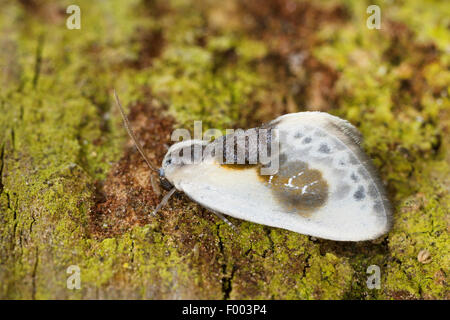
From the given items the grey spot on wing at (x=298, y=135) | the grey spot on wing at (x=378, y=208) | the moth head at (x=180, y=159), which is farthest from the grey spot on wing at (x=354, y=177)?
the moth head at (x=180, y=159)

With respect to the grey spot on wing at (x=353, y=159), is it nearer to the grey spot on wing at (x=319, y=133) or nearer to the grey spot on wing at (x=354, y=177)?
the grey spot on wing at (x=354, y=177)

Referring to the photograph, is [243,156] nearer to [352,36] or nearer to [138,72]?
[138,72]

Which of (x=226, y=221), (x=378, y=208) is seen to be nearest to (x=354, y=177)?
(x=378, y=208)

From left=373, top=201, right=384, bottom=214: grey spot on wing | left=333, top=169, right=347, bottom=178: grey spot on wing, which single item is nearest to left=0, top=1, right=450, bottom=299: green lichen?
left=373, top=201, right=384, bottom=214: grey spot on wing

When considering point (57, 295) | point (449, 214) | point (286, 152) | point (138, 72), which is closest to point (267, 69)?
point (138, 72)

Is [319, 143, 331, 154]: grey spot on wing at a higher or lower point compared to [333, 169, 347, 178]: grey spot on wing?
higher

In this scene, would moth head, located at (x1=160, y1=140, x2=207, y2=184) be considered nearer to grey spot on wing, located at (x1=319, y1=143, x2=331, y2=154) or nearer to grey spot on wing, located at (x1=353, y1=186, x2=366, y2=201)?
grey spot on wing, located at (x1=319, y1=143, x2=331, y2=154)
